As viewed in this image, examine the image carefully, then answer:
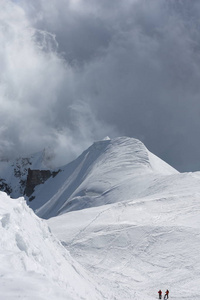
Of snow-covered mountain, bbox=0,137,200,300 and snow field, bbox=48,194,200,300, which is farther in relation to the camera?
snow field, bbox=48,194,200,300

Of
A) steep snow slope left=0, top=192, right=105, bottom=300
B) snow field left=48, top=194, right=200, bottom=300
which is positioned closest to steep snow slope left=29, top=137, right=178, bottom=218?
snow field left=48, top=194, right=200, bottom=300

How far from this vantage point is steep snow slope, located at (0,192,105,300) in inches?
Answer: 550

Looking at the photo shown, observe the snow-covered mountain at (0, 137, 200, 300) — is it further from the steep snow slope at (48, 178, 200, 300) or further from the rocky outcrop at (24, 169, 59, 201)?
the rocky outcrop at (24, 169, 59, 201)

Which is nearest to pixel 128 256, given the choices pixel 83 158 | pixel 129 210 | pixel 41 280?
pixel 129 210

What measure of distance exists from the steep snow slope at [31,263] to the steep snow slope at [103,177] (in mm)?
51593

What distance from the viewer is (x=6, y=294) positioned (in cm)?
1338

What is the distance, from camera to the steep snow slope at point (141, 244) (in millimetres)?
35869

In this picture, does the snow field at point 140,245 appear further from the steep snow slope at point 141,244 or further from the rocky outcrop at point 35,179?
the rocky outcrop at point 35,179

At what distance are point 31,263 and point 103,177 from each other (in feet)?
253

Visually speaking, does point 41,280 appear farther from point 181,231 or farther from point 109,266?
point 181,231

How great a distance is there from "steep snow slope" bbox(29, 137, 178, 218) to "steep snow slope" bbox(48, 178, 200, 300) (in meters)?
16.5

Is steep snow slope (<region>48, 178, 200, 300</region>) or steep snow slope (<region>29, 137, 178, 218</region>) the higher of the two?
steep snow slope (<region>29, 137, 178, 218</region>)

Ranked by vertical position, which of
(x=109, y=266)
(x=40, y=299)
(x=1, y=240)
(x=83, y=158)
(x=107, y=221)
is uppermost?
(x=83, y=158)

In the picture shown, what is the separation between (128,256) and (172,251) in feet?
14.5
